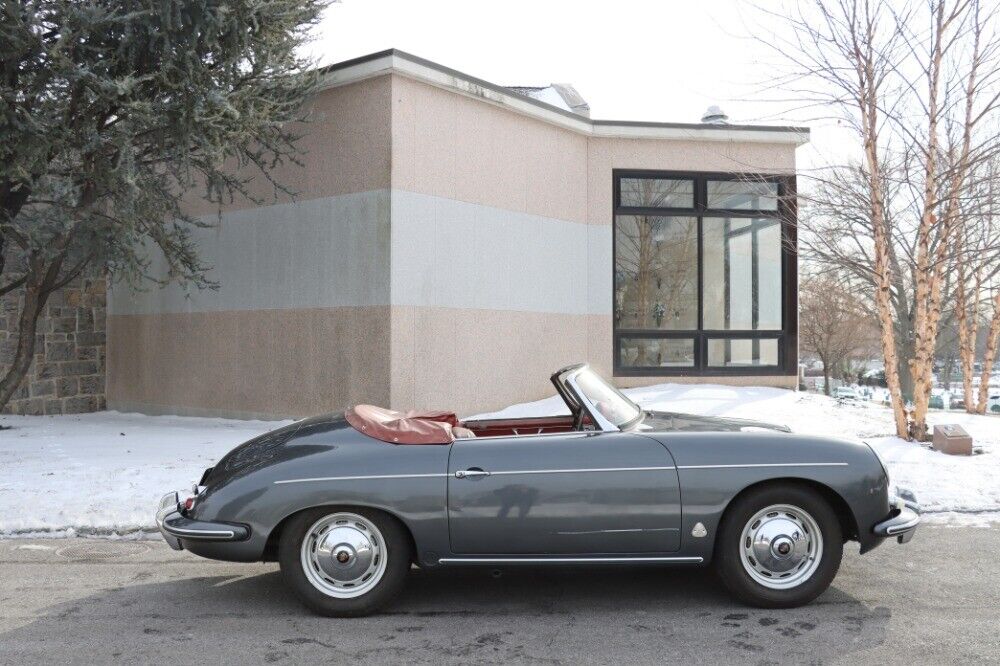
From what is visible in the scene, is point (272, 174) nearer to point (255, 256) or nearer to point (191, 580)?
point (255, 256)

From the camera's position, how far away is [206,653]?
3.78 m

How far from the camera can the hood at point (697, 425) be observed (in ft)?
15.5

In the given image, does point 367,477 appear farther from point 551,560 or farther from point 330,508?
point 551,560

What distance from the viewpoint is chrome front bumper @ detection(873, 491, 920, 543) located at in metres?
4.34

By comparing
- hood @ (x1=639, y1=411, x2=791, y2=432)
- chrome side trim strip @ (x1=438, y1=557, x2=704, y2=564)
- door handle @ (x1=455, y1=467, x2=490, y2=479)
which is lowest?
chrome side trim strip @ (x1=438, y1=557, x2=704, y2=564)

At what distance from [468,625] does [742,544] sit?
4.73 ft

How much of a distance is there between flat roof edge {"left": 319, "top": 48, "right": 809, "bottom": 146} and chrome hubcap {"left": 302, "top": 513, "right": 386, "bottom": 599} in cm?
829

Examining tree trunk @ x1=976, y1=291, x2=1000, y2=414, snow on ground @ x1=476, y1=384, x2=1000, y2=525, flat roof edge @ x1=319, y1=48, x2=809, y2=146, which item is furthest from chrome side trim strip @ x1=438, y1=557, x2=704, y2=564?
tree trunk @ x1=976, y1=291, x2=1000, y2=414

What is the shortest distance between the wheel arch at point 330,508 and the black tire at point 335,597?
0.04 feet

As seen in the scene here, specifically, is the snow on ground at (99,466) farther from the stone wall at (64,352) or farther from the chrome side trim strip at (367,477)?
the chrome side trim strip at (367,477)

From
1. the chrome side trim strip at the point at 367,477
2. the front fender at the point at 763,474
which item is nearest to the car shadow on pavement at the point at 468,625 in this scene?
the front fender at the point at 763,474

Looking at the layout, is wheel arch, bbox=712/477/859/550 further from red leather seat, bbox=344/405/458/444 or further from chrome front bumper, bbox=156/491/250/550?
chrome front bumper, bbox=156/491/250/550

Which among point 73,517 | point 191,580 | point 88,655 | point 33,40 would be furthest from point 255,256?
point 88,655

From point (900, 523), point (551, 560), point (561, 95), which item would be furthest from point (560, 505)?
point (561, 95)
